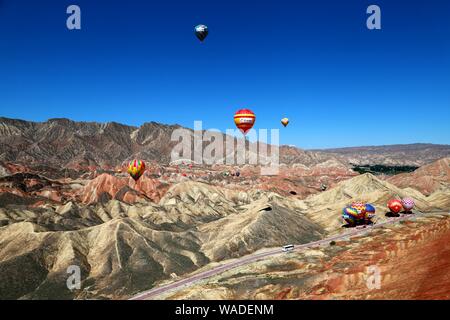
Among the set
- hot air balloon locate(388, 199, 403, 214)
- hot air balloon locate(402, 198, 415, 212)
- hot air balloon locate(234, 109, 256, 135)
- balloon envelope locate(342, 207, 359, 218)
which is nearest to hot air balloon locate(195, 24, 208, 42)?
hot air balloon locate(234, 109, 256, 135)

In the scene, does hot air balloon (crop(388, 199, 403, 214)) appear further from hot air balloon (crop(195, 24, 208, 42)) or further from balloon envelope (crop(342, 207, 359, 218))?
hot air balloon (crop(195, 24, 208, 42))

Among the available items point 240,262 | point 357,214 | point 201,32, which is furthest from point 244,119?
point 357,214

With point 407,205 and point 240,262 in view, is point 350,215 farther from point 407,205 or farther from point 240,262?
point 240,262

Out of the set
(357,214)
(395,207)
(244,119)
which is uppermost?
(244,119)

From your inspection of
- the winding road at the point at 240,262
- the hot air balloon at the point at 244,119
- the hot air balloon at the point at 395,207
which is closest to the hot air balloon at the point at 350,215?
the winding road at the point at 240,262

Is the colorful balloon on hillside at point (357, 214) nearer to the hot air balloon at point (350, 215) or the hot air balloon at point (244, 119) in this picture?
the hot air balloon at point (350, 215)
